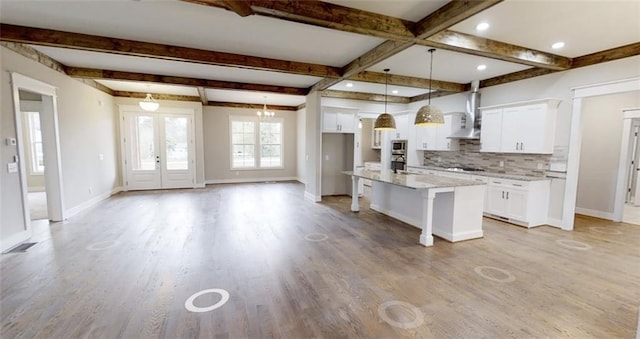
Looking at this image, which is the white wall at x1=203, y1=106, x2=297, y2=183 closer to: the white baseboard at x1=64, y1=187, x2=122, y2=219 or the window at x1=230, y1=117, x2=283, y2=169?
the window at x1=230, y1=117, x2=283, y2=169

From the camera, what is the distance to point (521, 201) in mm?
4734

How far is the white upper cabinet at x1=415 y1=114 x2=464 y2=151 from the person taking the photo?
255 inches

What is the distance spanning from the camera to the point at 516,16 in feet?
10.2

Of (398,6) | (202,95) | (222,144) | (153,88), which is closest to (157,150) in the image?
(153,88)

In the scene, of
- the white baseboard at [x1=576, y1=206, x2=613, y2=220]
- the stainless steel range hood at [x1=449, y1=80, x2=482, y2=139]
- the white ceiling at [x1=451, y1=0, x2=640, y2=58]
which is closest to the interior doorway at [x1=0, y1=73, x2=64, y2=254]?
the white ceiling at [x1=451, y1=0, x2=640, y2=58]

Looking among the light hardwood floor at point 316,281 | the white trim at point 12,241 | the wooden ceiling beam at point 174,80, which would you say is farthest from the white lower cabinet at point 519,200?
the white trim at point 12,241

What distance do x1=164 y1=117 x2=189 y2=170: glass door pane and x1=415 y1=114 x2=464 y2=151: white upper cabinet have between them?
268 inches

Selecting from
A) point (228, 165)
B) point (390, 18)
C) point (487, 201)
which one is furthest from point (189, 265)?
point (228, 165)

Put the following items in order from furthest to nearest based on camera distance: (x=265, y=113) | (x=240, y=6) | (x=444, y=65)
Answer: (x=265, y=113) < (x=444, y=65) < (x=240, y=6)

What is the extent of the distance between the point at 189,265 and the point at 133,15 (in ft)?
9.71

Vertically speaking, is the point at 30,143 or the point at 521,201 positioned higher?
the point at 30,143

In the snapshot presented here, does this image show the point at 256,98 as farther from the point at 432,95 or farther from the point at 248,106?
the point at 432,95

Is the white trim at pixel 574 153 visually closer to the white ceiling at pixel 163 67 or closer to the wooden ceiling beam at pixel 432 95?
the wooden ceiling beam at pixel 432 95

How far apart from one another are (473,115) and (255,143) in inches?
268
